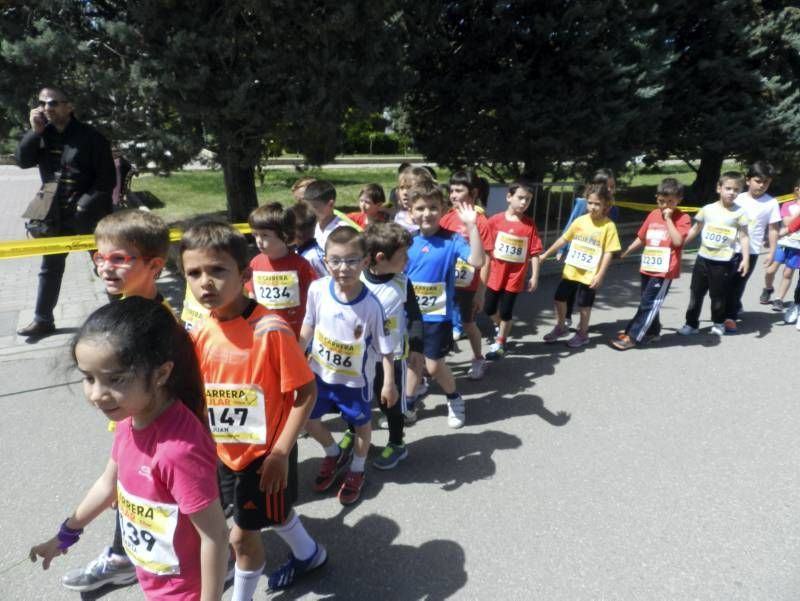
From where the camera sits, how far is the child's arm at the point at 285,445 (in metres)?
2.10

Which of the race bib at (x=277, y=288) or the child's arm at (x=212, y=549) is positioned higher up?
the race bib at (x=277, y=288)

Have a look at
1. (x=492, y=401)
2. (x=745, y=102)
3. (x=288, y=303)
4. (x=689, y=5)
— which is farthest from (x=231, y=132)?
(x=745, y=102)

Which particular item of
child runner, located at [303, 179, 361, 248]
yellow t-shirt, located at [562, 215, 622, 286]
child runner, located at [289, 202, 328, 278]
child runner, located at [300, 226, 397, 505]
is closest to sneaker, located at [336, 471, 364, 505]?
child runner, located at [300, 226, 397, 505]

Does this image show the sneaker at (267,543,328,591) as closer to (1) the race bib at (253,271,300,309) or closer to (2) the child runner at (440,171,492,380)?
(1) the race bib at (253,271,300,309)

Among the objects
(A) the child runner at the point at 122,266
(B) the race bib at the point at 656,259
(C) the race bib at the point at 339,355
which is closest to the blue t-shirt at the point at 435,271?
(C) the race bib at the point at 339,355

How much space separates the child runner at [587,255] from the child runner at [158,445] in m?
4.23

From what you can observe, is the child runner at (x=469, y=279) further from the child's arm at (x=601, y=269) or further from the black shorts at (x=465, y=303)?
the child's arm at (x=601, y=269)

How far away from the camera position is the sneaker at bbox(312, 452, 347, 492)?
319 cm

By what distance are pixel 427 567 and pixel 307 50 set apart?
5.56 m

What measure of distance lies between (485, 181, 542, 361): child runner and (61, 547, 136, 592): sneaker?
339 cm

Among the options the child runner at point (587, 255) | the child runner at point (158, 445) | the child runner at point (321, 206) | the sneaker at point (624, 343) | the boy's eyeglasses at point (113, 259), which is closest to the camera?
the child runner at point (158, 445)

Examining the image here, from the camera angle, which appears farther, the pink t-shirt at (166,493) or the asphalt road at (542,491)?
the asphalt road at (542,491)

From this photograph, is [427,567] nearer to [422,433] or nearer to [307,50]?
[422,433]

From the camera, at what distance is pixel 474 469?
3.43 m
